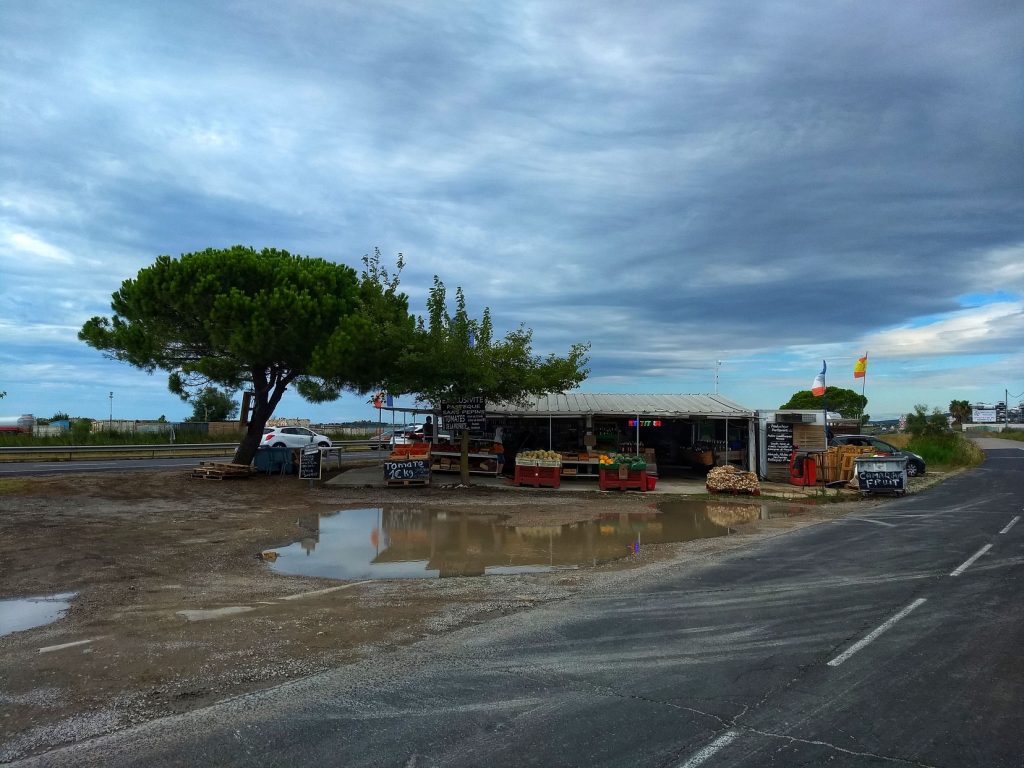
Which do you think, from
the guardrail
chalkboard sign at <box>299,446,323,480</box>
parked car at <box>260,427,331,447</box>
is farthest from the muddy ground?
parked car at <box>260,427,331,447</box>

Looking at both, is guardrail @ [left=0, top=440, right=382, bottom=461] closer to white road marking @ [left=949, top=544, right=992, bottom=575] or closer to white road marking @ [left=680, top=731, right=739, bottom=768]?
white road marking @ [left=949, top=544, right=992, bottom=575]

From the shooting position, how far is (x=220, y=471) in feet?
77.2

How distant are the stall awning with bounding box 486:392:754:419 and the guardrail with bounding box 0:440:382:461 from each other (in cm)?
946

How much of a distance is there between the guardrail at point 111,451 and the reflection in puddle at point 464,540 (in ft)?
52.5

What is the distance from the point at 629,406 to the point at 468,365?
27.1ft

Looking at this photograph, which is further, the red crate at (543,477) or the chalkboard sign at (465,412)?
the red crate at (543,477)

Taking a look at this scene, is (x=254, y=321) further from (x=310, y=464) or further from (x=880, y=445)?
(x=880, y=445)

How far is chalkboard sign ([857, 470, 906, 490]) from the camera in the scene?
21656mm

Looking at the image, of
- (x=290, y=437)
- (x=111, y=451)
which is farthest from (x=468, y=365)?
(x=111, y=451)

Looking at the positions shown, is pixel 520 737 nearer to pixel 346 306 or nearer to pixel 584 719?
pixel 584 719

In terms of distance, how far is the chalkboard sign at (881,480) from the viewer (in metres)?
21.7

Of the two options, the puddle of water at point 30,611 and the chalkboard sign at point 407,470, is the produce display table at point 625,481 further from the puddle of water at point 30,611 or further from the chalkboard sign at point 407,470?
the puddle of water at point 30,611

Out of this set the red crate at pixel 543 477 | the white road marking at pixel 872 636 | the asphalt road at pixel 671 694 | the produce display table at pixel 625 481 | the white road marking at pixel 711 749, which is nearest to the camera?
the white road marking at pixel 711 749

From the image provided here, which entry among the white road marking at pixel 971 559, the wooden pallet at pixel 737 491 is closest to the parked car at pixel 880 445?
Result: the wooden pallet at pixel 737 491
